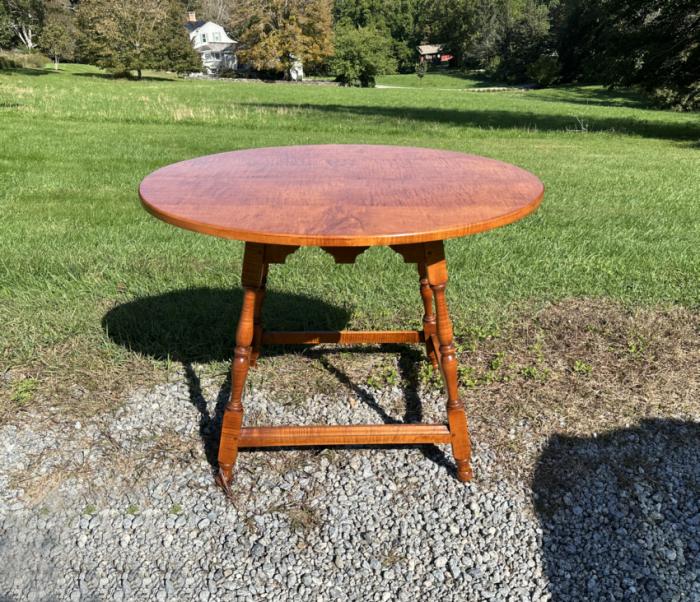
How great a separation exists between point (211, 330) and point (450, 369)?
178 centimetres

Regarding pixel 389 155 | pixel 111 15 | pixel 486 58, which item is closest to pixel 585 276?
pixel 389 155

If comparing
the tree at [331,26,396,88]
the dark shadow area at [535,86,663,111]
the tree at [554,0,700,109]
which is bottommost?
the tree at [331,26,396,88]

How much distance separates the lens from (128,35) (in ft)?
148

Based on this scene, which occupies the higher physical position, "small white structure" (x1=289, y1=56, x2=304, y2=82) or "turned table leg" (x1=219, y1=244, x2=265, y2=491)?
"turned table leg" (x1=219, y1=244, x2=265, y2=491)

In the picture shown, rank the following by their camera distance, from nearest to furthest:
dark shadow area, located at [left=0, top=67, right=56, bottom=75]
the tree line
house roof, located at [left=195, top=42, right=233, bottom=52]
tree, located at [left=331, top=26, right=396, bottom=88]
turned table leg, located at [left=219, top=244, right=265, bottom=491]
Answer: turned table leg, located at [left=219, top=244, right=265, bottom=491] < dark shadow area, located at [left=0, top=67, right=56, bottom=75] < the tree line < tree, located at [left=331, top=26, right=396, bottom=88] < house roof, located at [left=195, top=42, right=233, bottom=52]

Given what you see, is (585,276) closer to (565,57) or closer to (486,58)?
(565,57)

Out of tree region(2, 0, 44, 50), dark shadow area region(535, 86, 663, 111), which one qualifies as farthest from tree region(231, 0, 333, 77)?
dark shadow area region(535, 86, 663, 111)

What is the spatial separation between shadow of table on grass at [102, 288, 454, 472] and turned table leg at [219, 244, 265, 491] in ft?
1.03

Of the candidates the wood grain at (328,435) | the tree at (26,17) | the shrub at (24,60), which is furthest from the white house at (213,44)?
the wood grain at (328,435)

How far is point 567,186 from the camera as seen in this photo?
770 centimetres

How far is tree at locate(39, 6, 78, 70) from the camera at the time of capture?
47.8 m

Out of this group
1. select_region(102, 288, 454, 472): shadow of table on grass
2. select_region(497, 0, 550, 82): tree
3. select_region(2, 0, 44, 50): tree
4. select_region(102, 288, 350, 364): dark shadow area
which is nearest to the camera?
select_region(102, 288, 454, 472): shadow of table on grass

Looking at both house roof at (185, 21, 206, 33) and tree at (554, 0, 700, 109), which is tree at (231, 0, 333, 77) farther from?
tree at (554, 0, 700, 109)

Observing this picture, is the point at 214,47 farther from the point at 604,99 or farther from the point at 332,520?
the point at 332,520
